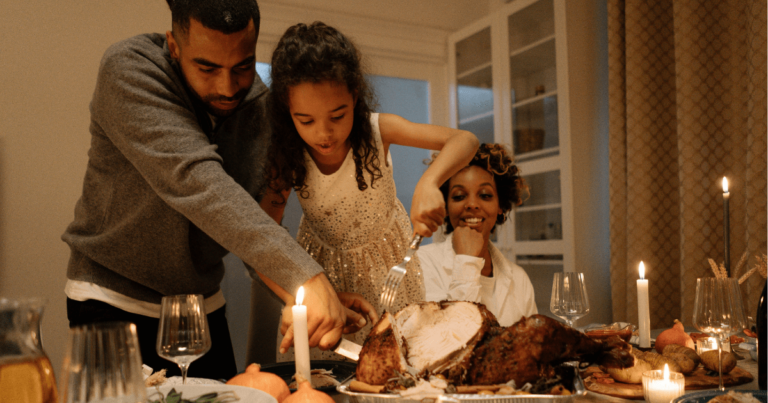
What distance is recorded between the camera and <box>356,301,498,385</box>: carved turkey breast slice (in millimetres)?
688

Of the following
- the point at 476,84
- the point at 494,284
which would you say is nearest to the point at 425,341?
the point at 494,284

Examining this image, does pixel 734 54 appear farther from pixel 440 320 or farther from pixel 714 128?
pixel 440 320

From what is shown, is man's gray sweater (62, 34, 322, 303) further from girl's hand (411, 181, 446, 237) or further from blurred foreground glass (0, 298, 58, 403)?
blurred foreground glass (0, 298, 58, 403)

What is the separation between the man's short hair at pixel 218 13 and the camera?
996 millimetres

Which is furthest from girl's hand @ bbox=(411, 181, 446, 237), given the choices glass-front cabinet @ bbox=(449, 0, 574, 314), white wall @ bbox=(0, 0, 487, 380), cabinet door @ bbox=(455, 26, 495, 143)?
cabinet door @ bbox=(455, 26, 495, 143)

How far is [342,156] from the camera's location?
4.49ft

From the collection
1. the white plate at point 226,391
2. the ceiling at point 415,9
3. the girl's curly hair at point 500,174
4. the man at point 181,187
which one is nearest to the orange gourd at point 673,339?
the man at point 181,187

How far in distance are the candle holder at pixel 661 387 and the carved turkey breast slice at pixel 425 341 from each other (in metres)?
0.24

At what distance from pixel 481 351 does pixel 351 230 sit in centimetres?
74

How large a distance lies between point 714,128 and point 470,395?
2.53 metres

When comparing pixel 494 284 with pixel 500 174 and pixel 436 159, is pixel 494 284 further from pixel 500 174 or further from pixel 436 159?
pixel 436 159

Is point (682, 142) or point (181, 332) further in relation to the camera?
point (682, 142)

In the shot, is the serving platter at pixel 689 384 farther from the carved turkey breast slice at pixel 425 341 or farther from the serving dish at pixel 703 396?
the carved turkey breast slice at pixel 425 341

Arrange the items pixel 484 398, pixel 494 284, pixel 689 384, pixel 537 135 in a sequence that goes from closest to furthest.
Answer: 1. pixel 484 398
2. pixel 689 384
3. pixel 494 284
4. pixel 537 135
